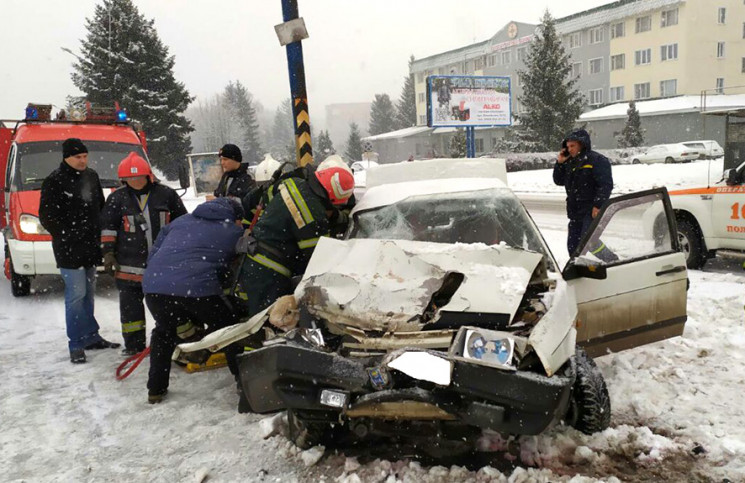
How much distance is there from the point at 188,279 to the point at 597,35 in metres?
55.2

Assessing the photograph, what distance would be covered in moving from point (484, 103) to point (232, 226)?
26.5m

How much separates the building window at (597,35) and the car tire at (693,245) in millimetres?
49633

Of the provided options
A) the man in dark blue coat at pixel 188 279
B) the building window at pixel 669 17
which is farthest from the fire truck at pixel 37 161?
the building window at pixel 669 17

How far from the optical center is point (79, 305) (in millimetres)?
5312

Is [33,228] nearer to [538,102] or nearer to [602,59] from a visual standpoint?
[538,102]

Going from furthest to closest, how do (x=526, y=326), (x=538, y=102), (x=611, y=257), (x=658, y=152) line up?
(x=538, y=102), (x=658, y=152), (x=611, y=257), (x=526, y=326)

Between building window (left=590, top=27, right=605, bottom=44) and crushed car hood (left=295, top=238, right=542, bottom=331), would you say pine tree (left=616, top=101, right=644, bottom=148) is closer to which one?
building window (left=590, top=27, right=605, bottom=44)

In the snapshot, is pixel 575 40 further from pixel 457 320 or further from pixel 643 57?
pixel 457 320

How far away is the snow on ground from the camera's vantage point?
3.08m

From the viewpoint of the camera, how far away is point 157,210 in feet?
17.3

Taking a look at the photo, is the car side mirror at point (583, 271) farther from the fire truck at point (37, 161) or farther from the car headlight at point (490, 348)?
the fire truck at point (37, 161)

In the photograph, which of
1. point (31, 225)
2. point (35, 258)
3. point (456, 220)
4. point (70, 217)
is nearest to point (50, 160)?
point (31, 225)

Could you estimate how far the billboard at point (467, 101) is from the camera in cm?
2756

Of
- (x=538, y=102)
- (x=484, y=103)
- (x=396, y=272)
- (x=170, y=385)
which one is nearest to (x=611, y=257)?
(x=396, y=272)
